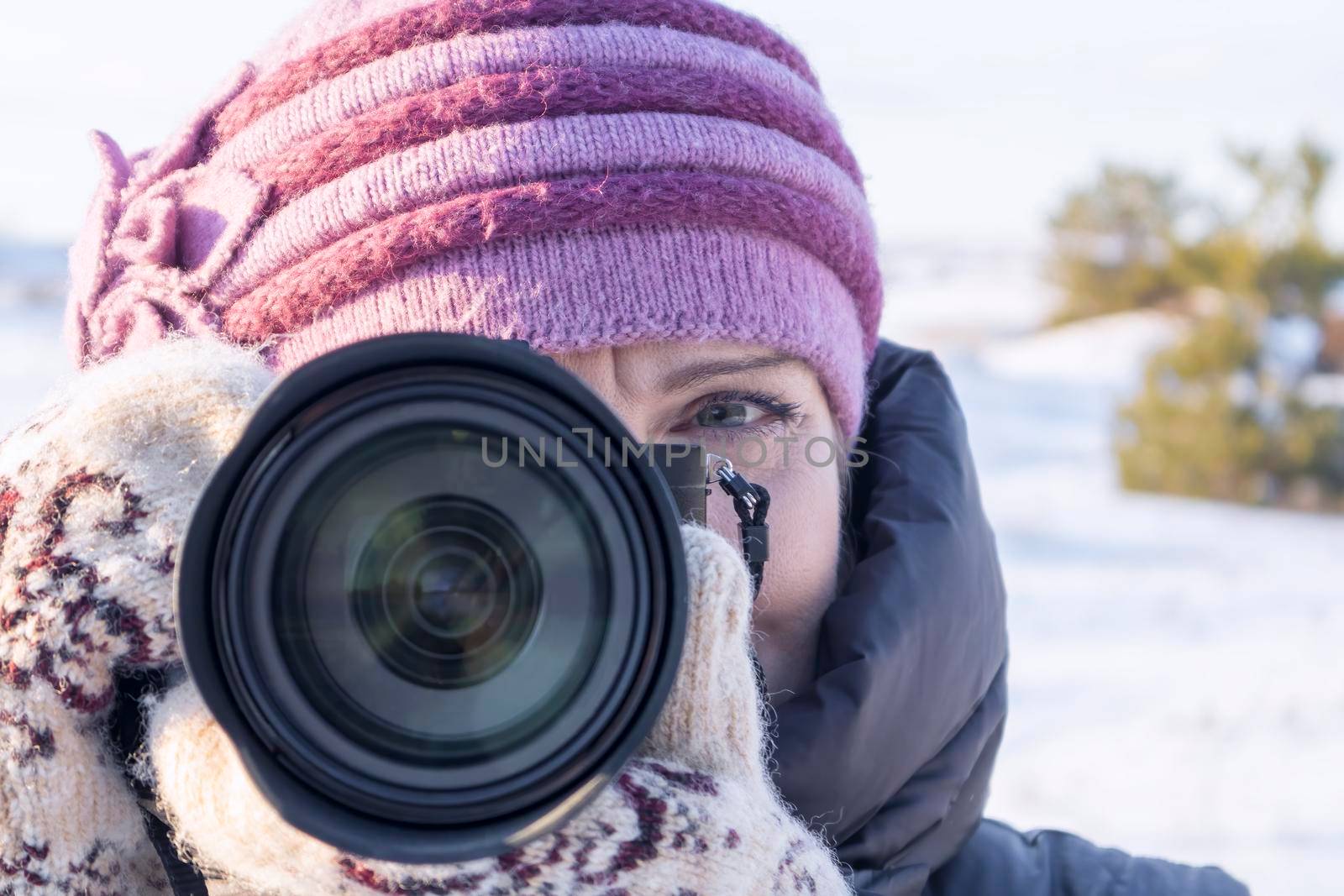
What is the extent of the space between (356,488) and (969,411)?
9.92m

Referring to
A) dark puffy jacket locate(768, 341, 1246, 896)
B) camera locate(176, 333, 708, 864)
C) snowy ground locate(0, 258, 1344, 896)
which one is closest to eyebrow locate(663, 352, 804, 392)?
dark puffy jacket locate(768, 341, 1246, 896)

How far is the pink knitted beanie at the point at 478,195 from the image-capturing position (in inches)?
41.4

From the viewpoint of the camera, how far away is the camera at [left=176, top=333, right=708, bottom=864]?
2.42 ft

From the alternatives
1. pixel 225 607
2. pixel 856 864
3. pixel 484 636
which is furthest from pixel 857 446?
pixel 225 607

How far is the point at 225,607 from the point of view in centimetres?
74

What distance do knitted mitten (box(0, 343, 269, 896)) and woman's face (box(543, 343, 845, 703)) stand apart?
372 mm

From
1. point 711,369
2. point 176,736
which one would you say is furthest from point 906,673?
point 176,736

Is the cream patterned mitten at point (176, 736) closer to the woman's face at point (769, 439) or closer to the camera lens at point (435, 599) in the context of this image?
the camera lens at point (435, 599)

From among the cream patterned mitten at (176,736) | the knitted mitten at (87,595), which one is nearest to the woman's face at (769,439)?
the cream patterned mitten at (176,736)

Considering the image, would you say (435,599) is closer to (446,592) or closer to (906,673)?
(446,592)

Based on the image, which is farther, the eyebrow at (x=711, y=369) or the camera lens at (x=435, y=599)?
the eyebrow at (x=711, y=369)

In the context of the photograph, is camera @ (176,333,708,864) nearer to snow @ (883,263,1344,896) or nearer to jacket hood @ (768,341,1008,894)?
jacket hood @ (768,341,1008,894)

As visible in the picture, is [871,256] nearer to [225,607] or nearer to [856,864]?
[856,864]

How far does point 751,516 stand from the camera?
106 centimetres
